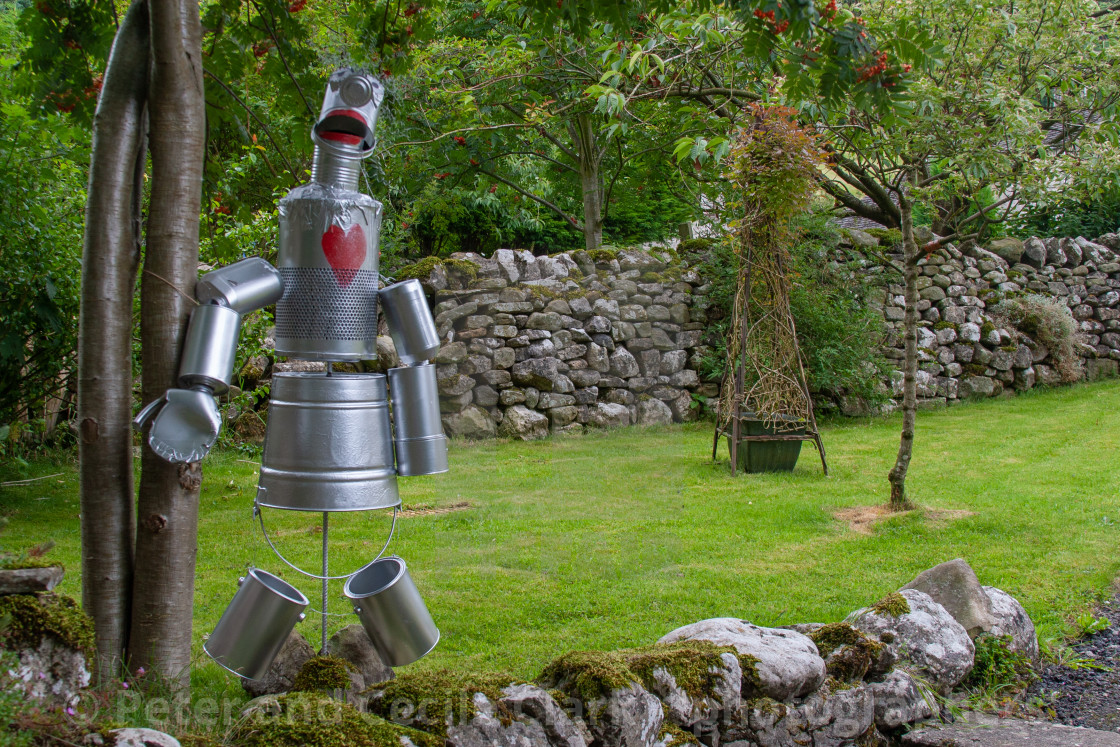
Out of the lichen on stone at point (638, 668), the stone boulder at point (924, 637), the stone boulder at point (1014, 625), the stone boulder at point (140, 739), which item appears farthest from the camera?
the stone boulder at point (1014, 625)

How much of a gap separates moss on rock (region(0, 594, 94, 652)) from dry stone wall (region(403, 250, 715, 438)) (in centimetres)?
205

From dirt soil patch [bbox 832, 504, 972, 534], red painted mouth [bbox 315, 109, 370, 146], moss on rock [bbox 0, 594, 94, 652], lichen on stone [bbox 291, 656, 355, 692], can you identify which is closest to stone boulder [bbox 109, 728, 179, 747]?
moss on rock [bbox 0, 594, 94, 652]

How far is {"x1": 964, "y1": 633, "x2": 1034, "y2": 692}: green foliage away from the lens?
3219mm

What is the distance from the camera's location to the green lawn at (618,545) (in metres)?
3.75

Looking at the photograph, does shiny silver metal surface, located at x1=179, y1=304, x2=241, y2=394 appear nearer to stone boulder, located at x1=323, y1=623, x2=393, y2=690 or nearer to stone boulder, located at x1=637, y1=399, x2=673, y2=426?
stone boulder, located at x1=323, y1=623, x2=393, y2=690

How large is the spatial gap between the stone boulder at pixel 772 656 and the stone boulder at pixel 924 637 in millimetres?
396

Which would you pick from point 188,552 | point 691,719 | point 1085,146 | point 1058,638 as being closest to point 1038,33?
point 1085,146

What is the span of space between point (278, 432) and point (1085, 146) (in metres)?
6.05

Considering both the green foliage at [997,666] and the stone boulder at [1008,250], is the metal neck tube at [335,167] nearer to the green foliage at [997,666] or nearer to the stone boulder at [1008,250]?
the green foliage at [997,666]

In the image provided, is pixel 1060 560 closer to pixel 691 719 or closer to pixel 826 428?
pixel 691 719

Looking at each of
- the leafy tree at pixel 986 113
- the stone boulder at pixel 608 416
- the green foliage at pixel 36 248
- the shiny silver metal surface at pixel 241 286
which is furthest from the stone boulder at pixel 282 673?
the leafy tree at pixel 986 113

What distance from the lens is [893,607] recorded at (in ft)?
10.4

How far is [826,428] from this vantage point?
9273 millimetres

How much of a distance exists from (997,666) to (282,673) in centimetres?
267
